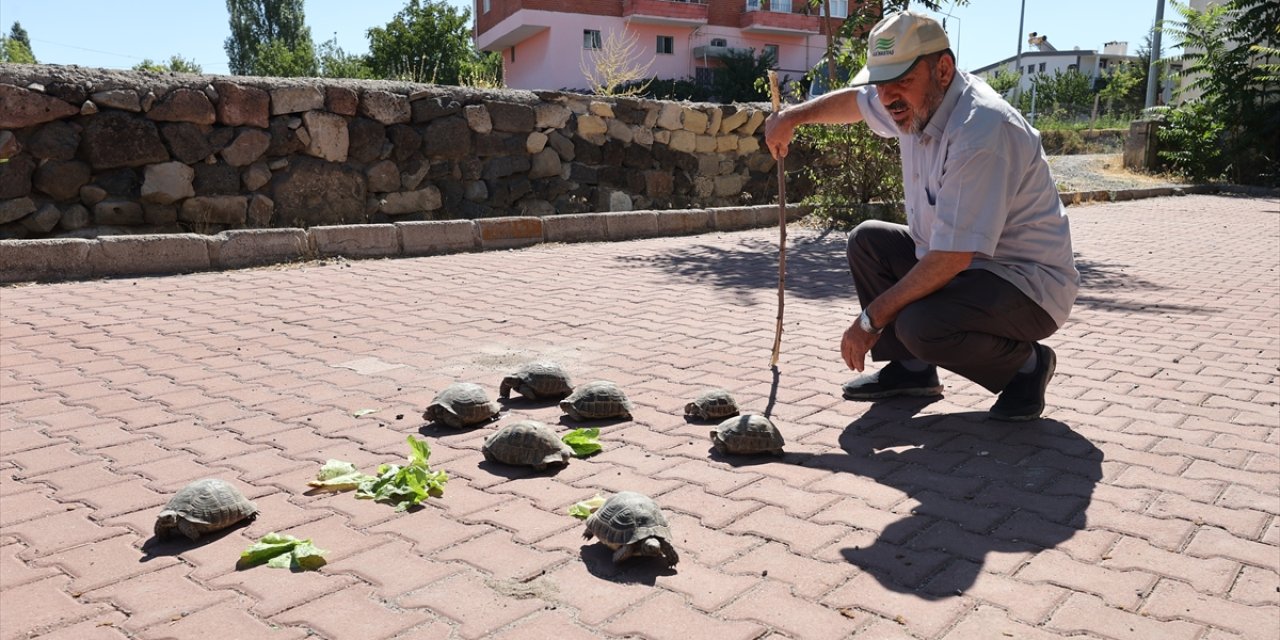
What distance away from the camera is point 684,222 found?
11.7m

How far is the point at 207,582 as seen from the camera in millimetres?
2842

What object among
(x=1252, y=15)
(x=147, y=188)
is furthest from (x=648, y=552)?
(x=1252, y=15)

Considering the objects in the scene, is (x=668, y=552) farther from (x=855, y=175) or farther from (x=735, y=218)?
(x=855, y=175)

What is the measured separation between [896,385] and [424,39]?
50.1 metres

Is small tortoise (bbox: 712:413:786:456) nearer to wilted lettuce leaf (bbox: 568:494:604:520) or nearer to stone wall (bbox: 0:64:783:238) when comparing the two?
wilted lettuce leaf (bbox: 568:494:604:520)

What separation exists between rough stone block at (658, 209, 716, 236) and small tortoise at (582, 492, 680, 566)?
337 inches

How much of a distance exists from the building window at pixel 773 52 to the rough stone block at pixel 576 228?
3665 cm

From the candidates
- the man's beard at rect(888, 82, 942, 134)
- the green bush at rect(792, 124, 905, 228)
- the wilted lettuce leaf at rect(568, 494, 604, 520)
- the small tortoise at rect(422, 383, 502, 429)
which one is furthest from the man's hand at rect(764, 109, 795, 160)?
the green bush at rect(792, 124, 905, 228)

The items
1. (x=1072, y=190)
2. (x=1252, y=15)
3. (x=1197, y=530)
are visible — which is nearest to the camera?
(x=1197, y=530)

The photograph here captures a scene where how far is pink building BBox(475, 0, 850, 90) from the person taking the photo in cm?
4359

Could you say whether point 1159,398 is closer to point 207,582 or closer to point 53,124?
point 207,582

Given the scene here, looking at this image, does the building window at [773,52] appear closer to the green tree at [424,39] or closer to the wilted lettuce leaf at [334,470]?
the green tree at [424,39]

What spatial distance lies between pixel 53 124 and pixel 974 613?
8.60 meters

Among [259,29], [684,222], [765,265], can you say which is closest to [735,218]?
[684,222]
